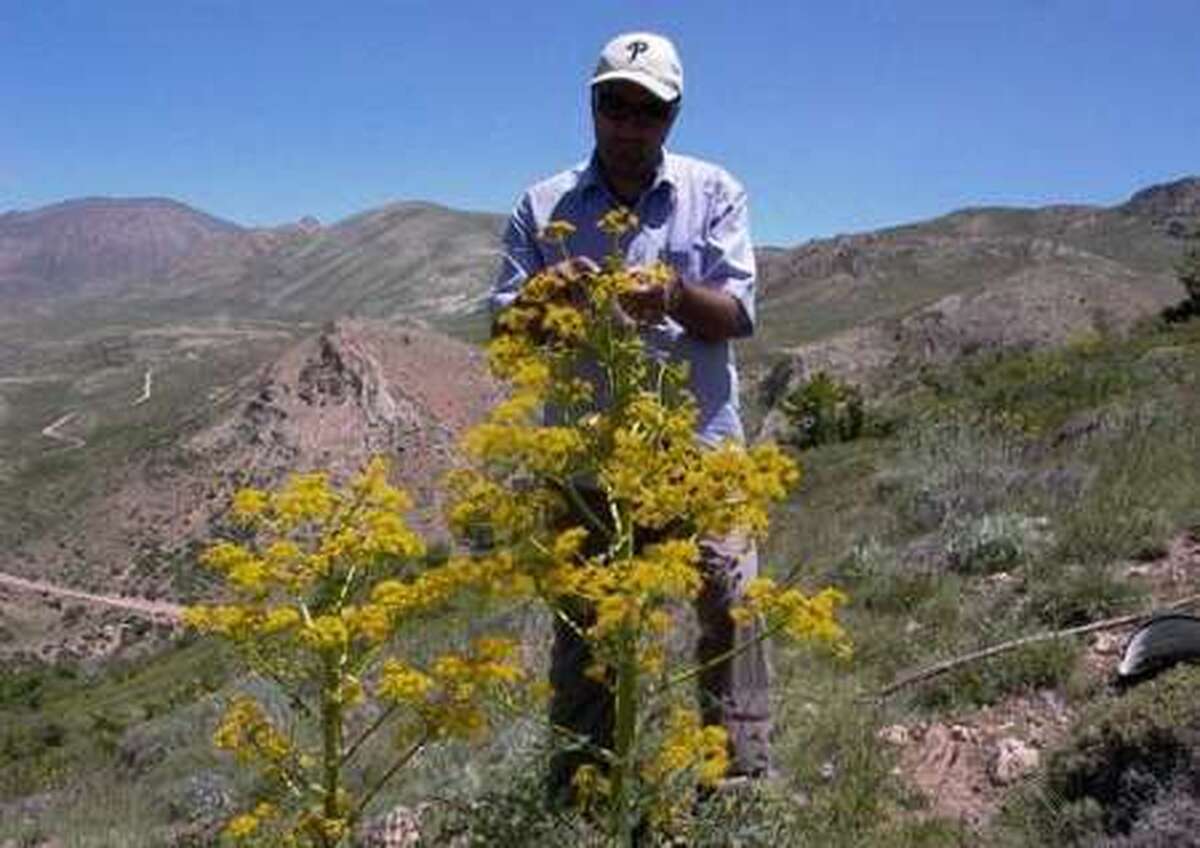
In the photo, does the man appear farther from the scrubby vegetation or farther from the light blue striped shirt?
the scrubby vegetation

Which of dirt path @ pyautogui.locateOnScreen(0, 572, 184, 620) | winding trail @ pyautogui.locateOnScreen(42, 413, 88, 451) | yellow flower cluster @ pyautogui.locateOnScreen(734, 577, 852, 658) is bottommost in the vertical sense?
dirt path @ pyautogui.locateOnScreen(0, 572, 184, 620)

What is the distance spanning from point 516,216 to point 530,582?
1500 millimetres

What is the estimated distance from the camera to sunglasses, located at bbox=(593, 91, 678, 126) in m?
4.15

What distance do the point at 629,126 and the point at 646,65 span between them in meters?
0.21

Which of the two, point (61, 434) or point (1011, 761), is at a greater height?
point (1011, 761)

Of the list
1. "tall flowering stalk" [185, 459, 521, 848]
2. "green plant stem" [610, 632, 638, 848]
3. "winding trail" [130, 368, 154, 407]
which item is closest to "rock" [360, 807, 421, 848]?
"tall flowering stalk" [185, 459, 521, 848]

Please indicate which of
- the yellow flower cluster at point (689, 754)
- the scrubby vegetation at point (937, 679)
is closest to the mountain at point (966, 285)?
the scrubby vegetation at point (937, 679)

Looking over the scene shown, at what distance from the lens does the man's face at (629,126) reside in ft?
13.6

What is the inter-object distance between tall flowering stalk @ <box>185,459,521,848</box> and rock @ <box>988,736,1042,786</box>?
2.41 meters

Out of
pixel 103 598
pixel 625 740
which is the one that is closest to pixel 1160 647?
pixel 625 740

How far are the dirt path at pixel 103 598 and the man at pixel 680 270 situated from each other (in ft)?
143

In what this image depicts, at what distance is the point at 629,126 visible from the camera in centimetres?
421

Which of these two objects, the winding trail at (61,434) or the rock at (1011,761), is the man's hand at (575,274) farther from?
the winding trail at (61,434)

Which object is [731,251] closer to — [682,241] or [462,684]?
[682,241]
